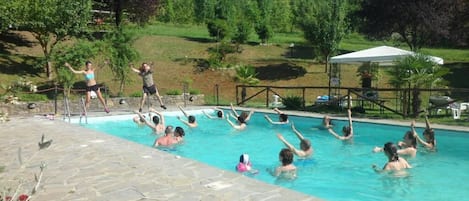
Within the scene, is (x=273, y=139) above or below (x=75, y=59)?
below

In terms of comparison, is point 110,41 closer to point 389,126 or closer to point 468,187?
point 389,126

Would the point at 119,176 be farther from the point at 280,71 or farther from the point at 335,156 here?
the point at 280,71

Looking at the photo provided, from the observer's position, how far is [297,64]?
3102cm

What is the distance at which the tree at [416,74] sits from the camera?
48.6 ft

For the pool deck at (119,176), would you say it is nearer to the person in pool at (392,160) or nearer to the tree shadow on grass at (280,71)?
the person in pool at (392,160)

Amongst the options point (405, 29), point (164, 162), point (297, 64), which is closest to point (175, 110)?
point (164, 162)

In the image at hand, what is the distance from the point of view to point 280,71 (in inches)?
1151

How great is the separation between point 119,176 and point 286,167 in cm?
332

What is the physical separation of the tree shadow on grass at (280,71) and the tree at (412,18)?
5.68m

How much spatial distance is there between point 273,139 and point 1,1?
49.1ft

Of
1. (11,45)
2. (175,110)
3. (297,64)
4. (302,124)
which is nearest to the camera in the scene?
(302,124)

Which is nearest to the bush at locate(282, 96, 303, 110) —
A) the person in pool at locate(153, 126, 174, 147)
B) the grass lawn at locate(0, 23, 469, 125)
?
the grass lawn at locate(0, 23, 469, 125)

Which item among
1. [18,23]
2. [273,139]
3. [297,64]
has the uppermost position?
[18,23]

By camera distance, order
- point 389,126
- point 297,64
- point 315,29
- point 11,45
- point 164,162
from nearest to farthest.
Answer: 1. point 164,162
2. point 389,126
3. point 11,45
4. point 315,29
5. point 297,64
